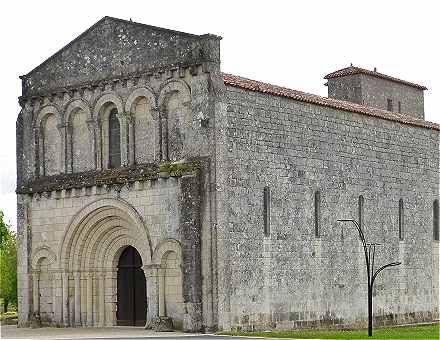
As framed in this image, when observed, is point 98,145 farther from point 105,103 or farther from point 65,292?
point 65,292

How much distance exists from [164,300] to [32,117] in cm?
894

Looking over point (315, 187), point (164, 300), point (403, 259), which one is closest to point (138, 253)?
point (164, 300)

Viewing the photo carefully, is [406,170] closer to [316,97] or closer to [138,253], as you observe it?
[316,97]

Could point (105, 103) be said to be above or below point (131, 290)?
above

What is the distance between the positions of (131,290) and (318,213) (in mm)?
6823

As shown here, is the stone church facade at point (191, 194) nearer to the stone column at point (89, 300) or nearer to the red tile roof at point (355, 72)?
the stone column at point (89, 300)

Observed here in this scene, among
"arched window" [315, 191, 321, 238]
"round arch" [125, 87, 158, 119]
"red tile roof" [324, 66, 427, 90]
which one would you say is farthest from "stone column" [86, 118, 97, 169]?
"red tile roof" [324, 66, 427, 90]

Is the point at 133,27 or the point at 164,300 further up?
the point at 133,27

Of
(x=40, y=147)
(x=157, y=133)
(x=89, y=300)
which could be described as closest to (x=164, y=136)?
(x=157, y=133)

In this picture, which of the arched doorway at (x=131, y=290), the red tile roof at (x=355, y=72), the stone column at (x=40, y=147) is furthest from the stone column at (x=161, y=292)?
the red tile roof at (x=355, y=72)

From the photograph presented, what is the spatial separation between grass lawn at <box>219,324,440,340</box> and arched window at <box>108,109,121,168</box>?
754cm

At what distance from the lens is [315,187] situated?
3897cm

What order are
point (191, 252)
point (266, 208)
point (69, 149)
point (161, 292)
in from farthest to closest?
point (69, 149), point (266, 208), point (161, 292), point (191, 252)

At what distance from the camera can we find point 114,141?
38.4 metres
